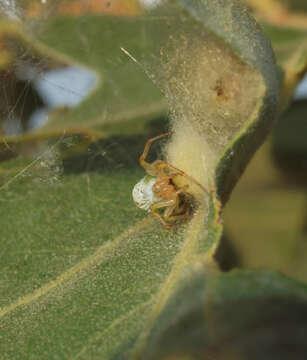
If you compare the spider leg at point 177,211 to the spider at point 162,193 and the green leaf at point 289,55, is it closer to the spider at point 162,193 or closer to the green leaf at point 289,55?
the spider at point 162,193

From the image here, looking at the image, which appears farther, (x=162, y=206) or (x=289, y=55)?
(x=289, y=55)

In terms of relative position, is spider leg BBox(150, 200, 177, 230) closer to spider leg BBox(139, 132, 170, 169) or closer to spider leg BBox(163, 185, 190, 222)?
spider leg BBox(163, 185, 190, 222)

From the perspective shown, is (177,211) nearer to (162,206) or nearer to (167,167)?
(162,206)

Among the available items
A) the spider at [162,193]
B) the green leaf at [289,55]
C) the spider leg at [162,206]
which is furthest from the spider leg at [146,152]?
the green leaf at [289,55]

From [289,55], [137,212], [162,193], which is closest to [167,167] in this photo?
[162,193]

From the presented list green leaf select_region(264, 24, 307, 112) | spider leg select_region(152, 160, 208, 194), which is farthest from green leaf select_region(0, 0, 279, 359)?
green leaf select_region(264, 24, 307, 112)

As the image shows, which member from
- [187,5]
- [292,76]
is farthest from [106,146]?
[187,5]

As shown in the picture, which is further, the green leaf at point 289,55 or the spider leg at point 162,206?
the green leaf at point 289,55

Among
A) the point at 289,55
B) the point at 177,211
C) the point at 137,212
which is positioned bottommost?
the point at 137,212
